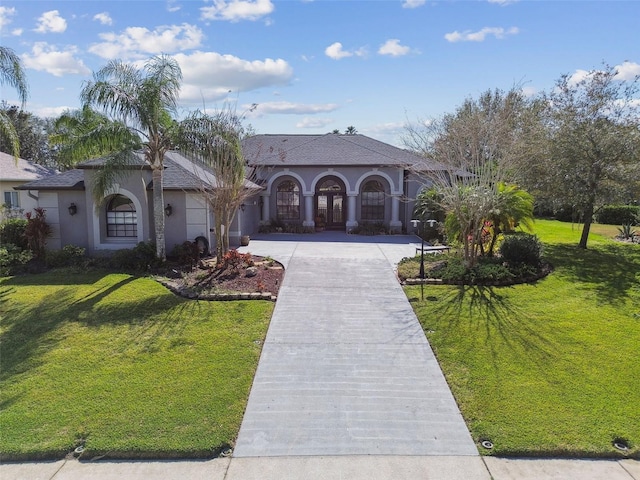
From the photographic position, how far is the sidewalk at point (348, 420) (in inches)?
203

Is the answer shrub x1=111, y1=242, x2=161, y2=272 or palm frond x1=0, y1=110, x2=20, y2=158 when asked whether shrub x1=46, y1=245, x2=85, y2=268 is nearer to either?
shrub x1=111, y1=242, x2=161, y2=272

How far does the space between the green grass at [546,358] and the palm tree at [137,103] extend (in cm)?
923

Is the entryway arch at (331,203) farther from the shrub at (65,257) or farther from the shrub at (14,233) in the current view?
the shrub at (14,233)

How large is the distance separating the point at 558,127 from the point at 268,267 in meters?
12.3

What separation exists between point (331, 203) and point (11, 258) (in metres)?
15.7

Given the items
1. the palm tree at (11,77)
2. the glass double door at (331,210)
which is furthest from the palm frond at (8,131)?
the glass double door at (331,210)

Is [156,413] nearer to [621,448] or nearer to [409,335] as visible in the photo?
[409,335]

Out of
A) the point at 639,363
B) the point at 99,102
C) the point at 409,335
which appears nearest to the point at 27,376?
the point at 409,335

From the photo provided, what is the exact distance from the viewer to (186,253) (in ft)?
49.3

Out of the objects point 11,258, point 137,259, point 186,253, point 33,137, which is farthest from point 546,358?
point 33,137

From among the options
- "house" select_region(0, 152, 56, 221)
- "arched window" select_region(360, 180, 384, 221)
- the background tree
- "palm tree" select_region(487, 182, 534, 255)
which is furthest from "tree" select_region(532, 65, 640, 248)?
the background tree

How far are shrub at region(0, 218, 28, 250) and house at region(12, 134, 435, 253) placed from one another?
0.90 meters

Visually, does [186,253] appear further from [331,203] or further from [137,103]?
[331,203]

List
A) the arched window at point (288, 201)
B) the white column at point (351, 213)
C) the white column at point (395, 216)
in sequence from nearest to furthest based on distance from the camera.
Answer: the white column at point (395, 216) < the white column at point (351, 213) < the arched window at point (288, 201)
